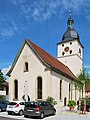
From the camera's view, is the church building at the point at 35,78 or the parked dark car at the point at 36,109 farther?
the church building at the point at 35,78

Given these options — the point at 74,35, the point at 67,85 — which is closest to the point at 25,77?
the point at 67,85

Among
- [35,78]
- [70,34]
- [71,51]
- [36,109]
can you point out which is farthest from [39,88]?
[70,34]

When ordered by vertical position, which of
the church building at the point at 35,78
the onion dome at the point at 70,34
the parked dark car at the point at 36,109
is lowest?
the parked dark car at the point at 36,109

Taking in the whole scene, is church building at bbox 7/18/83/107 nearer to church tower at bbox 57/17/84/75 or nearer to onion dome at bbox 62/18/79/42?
church tower at bbox 57/17/84/75

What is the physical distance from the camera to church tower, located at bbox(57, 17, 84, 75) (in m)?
58.2

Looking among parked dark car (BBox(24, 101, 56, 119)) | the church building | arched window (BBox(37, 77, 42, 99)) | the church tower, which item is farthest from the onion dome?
parked dark car (BBox(24, 101, 56, 119))

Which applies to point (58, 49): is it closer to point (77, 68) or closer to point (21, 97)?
point (77, 68)

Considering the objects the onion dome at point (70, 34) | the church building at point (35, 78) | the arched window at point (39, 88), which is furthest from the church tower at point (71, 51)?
the arched window at point (39, 88)

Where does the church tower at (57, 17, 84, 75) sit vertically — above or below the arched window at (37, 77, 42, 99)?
above

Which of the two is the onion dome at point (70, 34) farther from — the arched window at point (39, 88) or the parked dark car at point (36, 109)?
the parked dark car at point (36, 109)

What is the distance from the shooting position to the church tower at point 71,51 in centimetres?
5819

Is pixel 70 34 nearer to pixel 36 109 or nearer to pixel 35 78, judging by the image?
pixel 35 78

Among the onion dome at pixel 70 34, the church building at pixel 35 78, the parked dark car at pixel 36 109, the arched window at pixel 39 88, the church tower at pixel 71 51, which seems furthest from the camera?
the onion dome at pixel 70 34

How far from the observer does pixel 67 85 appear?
4522 centimetres
